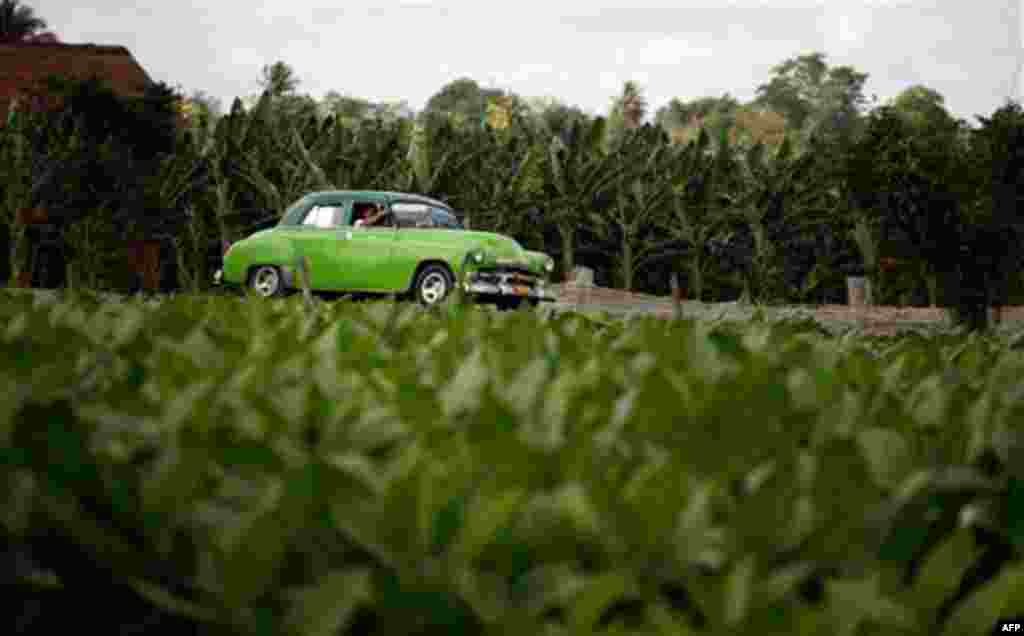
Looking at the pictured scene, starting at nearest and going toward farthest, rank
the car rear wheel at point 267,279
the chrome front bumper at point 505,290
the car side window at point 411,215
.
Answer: the chrome front bumper at point 505,290, the car side window at point 411,215, the car rear wheel at point 267,279

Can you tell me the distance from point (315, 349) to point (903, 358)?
1.30 meters

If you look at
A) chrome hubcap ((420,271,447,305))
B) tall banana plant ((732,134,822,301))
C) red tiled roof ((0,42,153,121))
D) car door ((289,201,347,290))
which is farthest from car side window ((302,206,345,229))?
red tiled roof ((0,42,153,121))

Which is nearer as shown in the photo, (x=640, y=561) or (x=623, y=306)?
(x=640, y=561)

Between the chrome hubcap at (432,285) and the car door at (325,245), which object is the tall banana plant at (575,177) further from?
the chrome hubcap at (432,285)

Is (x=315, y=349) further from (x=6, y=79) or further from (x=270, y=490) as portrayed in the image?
(x=6, y=79)

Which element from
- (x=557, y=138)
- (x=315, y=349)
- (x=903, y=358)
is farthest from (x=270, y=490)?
(x=557, y=138)

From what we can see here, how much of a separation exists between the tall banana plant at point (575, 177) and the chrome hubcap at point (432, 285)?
32.0 feet

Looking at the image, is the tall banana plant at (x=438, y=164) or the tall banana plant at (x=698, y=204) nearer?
the tall banana plant at (x=698, y=204)

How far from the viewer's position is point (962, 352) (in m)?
3.57

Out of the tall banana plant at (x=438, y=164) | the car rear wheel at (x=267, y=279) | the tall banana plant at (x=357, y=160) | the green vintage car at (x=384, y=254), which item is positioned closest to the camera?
the green vintage car at (x=384, y=254)

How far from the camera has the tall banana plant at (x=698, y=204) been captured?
28.7 metres

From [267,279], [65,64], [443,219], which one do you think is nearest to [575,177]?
[443,219]

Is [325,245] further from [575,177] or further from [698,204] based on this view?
[698,204]

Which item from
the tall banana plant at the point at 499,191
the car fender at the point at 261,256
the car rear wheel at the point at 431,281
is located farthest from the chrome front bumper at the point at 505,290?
the tall banana plant at the point at 499,191
